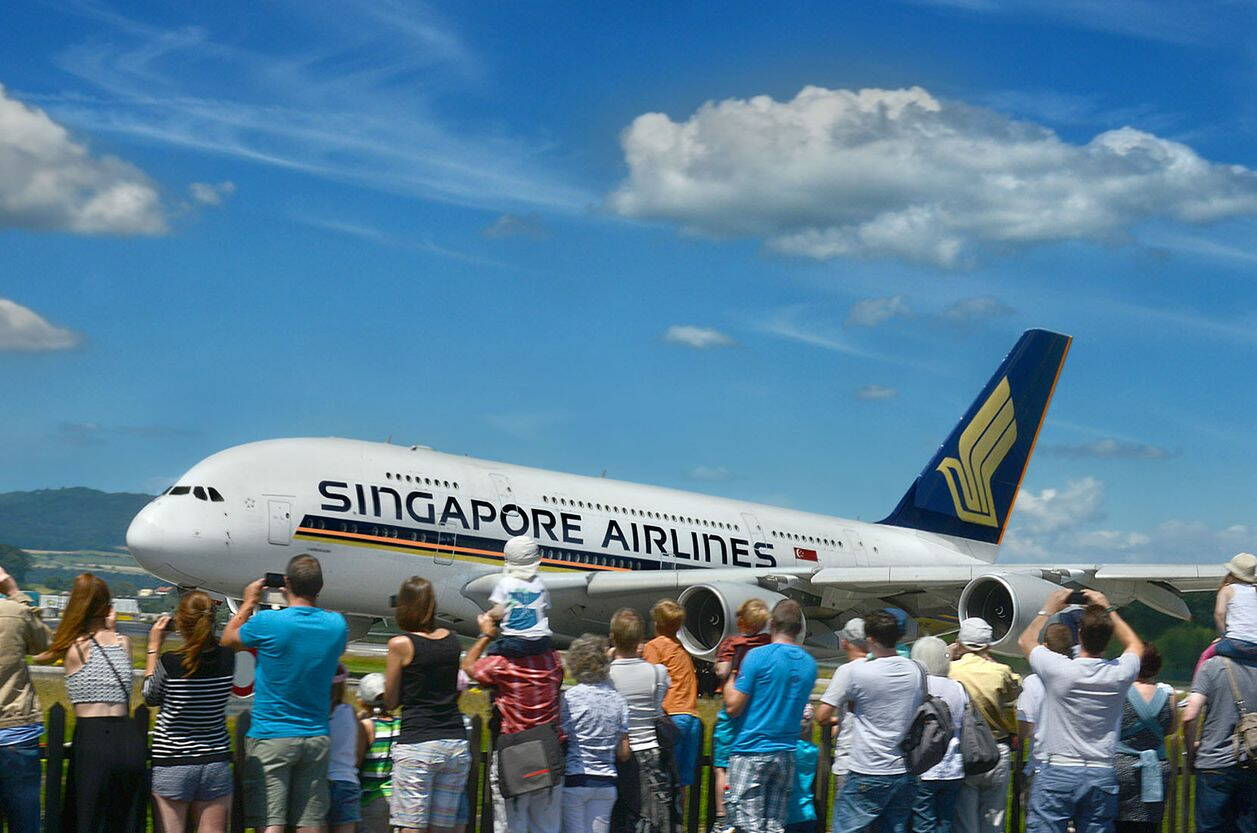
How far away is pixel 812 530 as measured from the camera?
91.4 ft

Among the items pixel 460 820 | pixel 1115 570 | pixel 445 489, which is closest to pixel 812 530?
pixel 1115 570

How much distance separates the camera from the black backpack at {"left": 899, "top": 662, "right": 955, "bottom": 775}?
820 cm

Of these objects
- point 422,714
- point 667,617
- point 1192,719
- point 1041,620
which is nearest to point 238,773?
point 422,714

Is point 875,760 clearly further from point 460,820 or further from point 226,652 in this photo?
point 226,652

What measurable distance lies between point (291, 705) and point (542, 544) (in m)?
14.8

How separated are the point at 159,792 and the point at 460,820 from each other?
1667 mm

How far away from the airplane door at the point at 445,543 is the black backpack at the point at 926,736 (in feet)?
44.4

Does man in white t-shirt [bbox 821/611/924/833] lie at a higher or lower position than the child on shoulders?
lower

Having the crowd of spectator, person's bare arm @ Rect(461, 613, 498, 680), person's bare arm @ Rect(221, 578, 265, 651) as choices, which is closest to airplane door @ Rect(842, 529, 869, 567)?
the crowd of spectator

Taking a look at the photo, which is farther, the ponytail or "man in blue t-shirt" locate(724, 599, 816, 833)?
"man in blue t-shirt" locate(724, 599, 816, 833)

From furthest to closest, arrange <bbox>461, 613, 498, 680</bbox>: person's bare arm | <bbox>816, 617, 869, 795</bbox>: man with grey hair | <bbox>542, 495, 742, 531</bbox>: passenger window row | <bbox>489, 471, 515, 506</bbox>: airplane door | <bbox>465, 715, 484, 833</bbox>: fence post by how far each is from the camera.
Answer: <bbox>542, 495, 742, 531</bbox>: passenger window row
<bbox>489, 471, 515, 506</bbox>: airplane door
<bbox>465, 715, 484, 833</bbox>: fence post
<bbox>816, 617, 869, 795</bbox>: man with grey hair
<bbox>461, 613, 498, 680</bbox>: person's bare arm

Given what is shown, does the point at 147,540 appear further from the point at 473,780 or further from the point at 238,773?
the point at 238,773

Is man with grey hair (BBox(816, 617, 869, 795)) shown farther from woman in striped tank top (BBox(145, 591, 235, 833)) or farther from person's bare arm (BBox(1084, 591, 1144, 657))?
woman in striped tank top (BBox(145, 591, 235, 833))

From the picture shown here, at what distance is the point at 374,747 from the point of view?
806 cm
